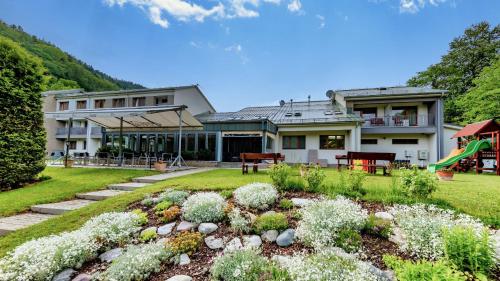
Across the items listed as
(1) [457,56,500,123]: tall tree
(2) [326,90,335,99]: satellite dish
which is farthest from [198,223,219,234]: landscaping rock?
(1) [457,56,500,123]: tall tree

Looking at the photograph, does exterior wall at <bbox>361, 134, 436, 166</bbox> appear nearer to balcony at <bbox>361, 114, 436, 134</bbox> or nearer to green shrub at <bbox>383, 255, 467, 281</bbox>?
balcony at <bbox>361, 114, 436, 134</bbox>

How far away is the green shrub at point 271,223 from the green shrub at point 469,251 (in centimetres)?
217

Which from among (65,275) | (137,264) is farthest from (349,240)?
(65,275)

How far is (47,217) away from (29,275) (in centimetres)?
304

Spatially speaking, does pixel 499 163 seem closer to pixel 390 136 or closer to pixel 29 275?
pixel 390 136

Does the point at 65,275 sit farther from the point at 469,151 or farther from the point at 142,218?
the point at 469,151

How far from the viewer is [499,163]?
1284cm

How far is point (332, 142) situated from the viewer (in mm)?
19438

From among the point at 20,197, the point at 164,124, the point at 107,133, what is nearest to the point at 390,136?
the point at 164,124

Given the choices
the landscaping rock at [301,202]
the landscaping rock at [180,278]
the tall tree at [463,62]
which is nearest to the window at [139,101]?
the landscaping rock at [301,202]

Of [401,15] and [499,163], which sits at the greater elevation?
[401,15]

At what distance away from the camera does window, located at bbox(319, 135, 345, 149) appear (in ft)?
62.8

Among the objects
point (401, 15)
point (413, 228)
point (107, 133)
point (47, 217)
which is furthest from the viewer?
point (107, 133)

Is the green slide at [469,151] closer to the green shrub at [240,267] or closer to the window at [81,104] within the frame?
the green shrub at [240,267]
